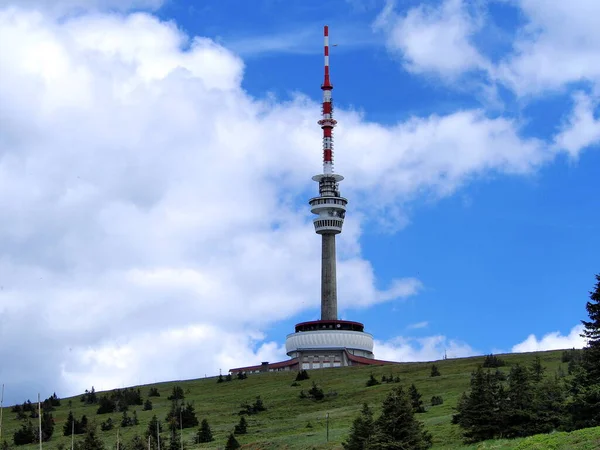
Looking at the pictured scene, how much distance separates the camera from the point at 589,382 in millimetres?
56000

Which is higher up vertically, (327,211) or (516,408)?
(327,211)

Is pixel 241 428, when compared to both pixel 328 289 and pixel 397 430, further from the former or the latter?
pixel 328 289

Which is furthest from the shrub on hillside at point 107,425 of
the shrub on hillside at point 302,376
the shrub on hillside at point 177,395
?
the shrub on hillside at point 302,376

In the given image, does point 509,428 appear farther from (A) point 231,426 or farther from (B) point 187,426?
(B) point 187,426

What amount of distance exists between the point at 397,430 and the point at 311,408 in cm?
4718

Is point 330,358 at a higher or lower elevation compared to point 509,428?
higher

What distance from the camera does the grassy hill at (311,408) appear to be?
232 ft

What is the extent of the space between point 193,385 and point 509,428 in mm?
94639

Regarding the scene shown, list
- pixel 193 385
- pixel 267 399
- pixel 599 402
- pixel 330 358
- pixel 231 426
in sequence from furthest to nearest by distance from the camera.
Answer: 1. pixel 330 358
2. pixel 193 385
3. pixel 267 399
4. pixel 231 426
5. pixel 599 402

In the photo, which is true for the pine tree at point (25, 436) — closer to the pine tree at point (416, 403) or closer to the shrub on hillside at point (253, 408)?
the shrub on hillside at point (253, 408)

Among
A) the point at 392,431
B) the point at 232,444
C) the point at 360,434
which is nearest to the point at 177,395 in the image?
the point at 232,444

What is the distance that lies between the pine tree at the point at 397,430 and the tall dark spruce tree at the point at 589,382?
436 inches

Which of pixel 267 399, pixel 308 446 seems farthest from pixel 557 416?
pixel 267 399

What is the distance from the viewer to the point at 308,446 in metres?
74.1
